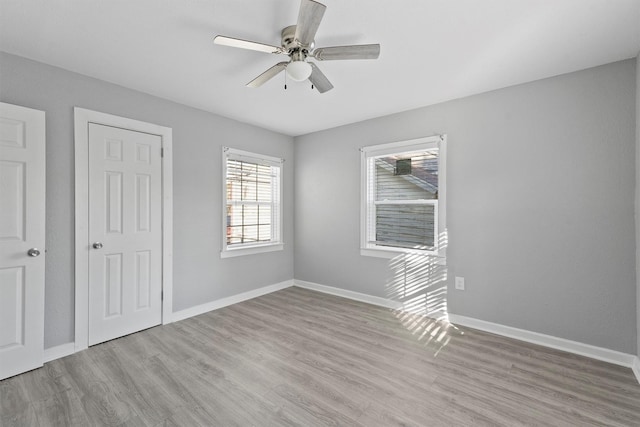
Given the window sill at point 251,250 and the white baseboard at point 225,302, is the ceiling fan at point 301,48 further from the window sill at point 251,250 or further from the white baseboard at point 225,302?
the white baseboard at point 225,302

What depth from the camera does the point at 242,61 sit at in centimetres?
243

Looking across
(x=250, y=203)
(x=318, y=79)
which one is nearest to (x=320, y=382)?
(x=318, y=79)

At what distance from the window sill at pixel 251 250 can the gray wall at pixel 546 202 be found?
1884 millimetres

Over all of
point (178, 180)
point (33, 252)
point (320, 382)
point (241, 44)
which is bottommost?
point (320, 382)

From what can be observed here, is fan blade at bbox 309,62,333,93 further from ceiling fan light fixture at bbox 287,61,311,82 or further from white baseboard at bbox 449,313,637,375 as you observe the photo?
white baseboard at bbox 449,313,637,375

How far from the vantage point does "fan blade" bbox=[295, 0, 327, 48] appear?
4.93 ft

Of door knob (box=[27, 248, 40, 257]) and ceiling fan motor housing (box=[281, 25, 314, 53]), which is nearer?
ceiling fan motor housing (box=[281, 25, 314, 53])

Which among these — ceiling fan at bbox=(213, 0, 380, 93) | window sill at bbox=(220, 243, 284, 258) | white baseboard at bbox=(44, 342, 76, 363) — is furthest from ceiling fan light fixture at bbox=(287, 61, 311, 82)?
white baseboard at bbox=(44, 342, 76, 363)

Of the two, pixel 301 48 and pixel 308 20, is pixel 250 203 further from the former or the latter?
pixel 308 20

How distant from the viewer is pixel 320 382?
214cm

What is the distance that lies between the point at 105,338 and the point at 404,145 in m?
3.91

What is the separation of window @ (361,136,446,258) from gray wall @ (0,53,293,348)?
4.87 ft

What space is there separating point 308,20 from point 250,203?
2.93m

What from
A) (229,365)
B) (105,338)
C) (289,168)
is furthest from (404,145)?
(105,338)
